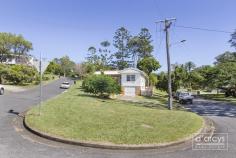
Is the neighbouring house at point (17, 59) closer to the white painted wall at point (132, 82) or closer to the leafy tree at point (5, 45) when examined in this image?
the leafy tree at point (5, 45)

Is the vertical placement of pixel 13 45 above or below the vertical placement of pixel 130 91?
above

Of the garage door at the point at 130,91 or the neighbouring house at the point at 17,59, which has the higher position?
the neighbouring house at the point at 17,59

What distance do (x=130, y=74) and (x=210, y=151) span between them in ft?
125

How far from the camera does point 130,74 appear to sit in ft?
152

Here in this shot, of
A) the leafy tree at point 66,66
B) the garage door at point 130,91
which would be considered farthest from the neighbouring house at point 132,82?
the leafy tree at point 66,66

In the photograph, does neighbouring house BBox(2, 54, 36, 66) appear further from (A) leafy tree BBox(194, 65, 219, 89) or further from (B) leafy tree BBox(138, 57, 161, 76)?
(A) leafy tree BBox(194, 65, 219, 89)

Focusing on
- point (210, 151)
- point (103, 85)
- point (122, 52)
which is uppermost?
point (122, 52)

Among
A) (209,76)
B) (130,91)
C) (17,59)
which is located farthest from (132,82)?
(17,59)

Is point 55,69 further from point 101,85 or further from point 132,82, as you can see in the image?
point 101,85

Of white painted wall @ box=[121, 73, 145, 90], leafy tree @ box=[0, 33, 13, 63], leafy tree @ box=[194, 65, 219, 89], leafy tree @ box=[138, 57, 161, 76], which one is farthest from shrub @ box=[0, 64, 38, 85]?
leafy tree @ box=[194, 65, 219, 89]

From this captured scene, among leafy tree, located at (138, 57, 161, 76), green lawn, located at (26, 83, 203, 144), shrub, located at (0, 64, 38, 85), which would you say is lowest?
green lawn, located at (26, 83, 203, 144)

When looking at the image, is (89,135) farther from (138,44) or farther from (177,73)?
(138,44)

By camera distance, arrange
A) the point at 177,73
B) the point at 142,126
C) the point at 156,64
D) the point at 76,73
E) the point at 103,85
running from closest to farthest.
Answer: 1. the point at 142,126
2. the point at 103,85
3. the point at 177,73
4. the point at 156,64
5. the point at 76,73

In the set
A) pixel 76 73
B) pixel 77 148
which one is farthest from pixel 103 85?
pixel 76 73
